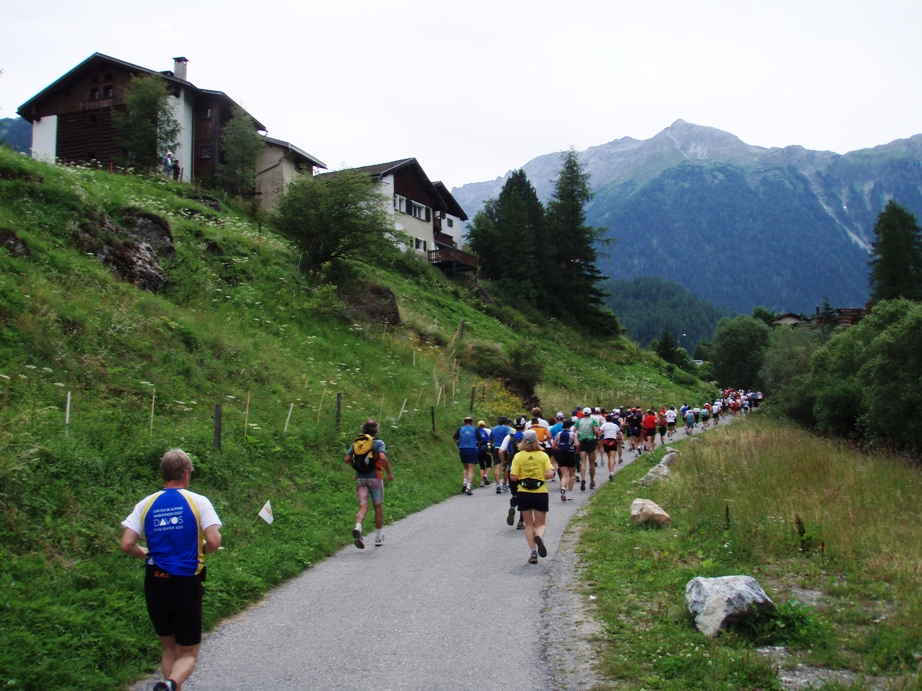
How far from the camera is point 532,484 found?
9.95 metres

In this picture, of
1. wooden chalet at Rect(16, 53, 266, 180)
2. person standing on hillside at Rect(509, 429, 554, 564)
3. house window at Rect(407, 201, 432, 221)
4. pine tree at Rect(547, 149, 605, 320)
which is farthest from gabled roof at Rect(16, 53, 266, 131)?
person standing on hillside at Rect(509, 429, 554, 564)

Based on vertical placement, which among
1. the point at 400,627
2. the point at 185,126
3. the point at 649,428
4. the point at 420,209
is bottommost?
the point at 400,627

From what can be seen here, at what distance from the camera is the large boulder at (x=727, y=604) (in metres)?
6.18

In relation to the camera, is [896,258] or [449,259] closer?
[449,259]

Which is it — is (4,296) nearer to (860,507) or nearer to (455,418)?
(455,418)

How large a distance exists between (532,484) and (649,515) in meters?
2.47

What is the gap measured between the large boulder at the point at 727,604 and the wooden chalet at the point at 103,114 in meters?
42.5

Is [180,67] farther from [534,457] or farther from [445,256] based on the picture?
[534,457]

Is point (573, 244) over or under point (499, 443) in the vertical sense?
over

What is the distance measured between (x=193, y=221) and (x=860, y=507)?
1029 inches

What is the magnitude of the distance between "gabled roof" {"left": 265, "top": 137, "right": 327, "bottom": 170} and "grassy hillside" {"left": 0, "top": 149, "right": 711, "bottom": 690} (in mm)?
11273

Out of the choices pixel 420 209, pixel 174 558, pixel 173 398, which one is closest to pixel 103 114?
pixel 420 209

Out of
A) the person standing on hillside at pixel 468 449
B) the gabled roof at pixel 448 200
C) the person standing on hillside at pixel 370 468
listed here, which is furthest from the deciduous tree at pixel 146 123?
the person standing on hillside at pixel 370 468

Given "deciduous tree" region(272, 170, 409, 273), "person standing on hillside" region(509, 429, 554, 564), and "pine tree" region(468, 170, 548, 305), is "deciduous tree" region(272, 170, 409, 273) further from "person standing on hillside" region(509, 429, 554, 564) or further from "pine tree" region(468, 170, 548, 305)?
"pine tree" region(468, 170, 548, 305)
